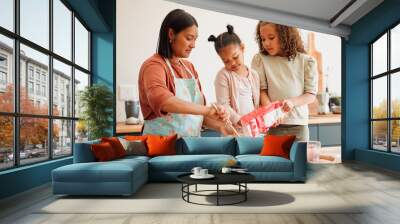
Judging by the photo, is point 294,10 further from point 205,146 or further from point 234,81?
point 205,146

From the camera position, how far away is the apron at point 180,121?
7.96m

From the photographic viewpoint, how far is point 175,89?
793 centimetres

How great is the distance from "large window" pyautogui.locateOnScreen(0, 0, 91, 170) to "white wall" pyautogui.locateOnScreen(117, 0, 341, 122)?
→ 0.88 m

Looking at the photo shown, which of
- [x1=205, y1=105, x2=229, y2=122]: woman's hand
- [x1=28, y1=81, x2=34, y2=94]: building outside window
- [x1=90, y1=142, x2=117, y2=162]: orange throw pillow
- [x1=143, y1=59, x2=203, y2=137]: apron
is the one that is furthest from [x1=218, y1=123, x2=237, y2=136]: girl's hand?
[x1=28, y1=81, x2=34, y2=94]: building outside window

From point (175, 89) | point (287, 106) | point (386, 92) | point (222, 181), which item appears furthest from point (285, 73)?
point (222, 181)

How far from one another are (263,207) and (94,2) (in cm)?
538

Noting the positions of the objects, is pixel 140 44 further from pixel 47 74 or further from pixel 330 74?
pixel 330 74

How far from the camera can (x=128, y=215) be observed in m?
4.04

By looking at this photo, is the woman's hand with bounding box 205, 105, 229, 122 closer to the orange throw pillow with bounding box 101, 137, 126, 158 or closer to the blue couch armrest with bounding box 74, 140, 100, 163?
the orange throw pillow with bounding box 101, 137, 126, 158

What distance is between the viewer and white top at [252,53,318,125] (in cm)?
851

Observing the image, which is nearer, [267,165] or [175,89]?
[267,165]

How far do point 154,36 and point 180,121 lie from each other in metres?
1.90

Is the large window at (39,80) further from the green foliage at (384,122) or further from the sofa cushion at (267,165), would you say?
the green foliage at (384,122)

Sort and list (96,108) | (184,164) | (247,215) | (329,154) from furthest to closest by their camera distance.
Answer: (329,154) < (96,108) < (184,164) < (247,215)
